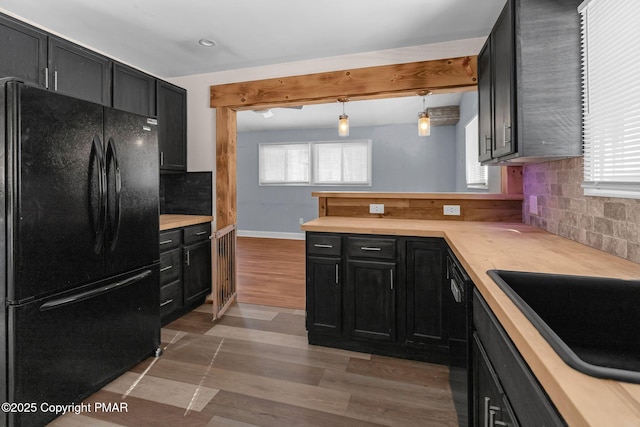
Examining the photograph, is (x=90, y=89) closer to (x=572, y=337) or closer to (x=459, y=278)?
(x=459, y=278)

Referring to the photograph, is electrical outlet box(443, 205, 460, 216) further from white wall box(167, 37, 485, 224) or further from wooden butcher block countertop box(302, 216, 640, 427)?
white wall box(167, 37, 485, 224)

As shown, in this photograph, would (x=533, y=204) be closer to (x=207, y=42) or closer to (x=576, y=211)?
(x=576, y=211)

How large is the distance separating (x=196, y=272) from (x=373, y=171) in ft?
16.3

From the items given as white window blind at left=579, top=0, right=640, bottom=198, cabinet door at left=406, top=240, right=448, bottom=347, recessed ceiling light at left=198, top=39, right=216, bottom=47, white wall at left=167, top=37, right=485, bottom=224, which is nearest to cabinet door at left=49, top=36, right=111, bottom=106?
recessed ceiling light at left=198, top=39, right=216, bottom=47

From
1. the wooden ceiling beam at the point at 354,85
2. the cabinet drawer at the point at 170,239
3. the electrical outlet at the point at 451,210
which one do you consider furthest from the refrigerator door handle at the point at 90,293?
the electrical outlet at the point at 451,210

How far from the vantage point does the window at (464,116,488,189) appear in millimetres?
4267

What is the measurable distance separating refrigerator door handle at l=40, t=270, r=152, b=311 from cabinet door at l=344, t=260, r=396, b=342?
146cm

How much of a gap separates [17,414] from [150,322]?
87 cm

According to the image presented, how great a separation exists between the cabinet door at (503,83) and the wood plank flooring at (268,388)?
4.95 ft

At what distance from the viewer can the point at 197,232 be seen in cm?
344

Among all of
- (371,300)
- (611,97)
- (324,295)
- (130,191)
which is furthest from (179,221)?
(611,97)

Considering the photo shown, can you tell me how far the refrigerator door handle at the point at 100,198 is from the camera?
1981 millimetres

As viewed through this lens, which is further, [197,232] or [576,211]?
[197,232]

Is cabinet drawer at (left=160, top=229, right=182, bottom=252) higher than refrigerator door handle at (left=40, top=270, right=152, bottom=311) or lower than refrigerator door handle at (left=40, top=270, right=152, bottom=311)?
higher
